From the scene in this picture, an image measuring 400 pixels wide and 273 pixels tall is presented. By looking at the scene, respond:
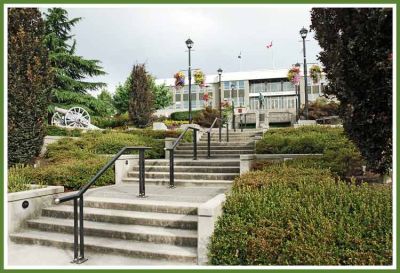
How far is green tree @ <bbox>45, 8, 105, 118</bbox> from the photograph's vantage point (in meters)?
25.1

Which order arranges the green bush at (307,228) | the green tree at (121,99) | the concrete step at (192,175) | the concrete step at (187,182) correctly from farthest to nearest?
the green tree at (121,99) < the concrete step at (192,175) < the concrete step at (187,182) < the green bush at (307,228)

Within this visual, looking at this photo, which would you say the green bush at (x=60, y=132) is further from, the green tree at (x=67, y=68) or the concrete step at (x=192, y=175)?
the green tree at (x=67, y=68)

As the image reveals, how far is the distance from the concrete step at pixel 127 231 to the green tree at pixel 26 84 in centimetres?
553

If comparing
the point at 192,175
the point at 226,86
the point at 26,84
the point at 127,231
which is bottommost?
the point at 127,231

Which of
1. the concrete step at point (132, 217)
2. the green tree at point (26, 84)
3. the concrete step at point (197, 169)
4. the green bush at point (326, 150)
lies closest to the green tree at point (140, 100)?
the green tree at point (26, 84)

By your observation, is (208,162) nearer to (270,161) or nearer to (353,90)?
(270,161)

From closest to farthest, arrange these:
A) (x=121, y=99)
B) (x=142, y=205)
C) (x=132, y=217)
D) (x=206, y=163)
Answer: (x=132, y=217) < (x=142, y=205) < (x=206, y=163) < (x=121, y=99)

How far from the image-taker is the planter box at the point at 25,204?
5828 mm

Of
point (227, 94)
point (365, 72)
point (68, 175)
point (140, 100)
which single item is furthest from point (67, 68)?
point (227, 94)

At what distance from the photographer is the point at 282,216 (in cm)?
470

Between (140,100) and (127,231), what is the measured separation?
1953 cm

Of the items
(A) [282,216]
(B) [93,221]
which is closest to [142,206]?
(B) [93,221]

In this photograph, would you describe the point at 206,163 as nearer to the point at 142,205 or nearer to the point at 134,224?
the point at 142,205

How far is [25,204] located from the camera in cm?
607
